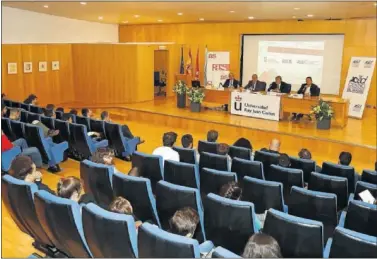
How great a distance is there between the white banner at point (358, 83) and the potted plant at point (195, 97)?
13.9ft

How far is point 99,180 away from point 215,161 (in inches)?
62.5

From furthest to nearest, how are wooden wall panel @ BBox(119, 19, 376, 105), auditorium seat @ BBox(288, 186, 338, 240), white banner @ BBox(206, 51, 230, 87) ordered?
white banner @ BBox(206, 51, 230, 87)
wooden wall panel @ BBox(119, 19, 376, 105)
auditorium seat @ BBox(288, 186, 338, 240)

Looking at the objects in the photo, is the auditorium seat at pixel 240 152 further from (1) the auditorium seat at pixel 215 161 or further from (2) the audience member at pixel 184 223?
(2) the audience member at pixel 184 223

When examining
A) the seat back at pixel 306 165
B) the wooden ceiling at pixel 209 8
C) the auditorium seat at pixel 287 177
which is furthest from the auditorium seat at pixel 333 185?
the wooden ceiling at pixel 209 8

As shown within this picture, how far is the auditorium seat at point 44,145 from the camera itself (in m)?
6.71

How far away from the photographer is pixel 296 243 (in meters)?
3.13

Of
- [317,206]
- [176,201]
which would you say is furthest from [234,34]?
[176,201]

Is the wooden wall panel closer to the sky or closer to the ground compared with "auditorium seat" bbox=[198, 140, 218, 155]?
closer to the sky

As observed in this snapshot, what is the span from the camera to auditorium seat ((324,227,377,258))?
2.76 metres

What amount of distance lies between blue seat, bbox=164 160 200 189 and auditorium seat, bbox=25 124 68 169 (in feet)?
8.50

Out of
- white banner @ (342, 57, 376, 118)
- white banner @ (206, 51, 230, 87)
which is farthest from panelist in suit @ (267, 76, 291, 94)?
white banner @ (206, 51, 230, 87)

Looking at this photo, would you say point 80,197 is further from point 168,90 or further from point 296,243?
point 168,90

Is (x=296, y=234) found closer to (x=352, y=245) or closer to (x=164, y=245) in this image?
(x=352, y=245)

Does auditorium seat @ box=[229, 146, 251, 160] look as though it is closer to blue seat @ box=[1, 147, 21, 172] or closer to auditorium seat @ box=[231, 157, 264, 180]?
auditorium seat @ box=[231, 157, 264, 180]
